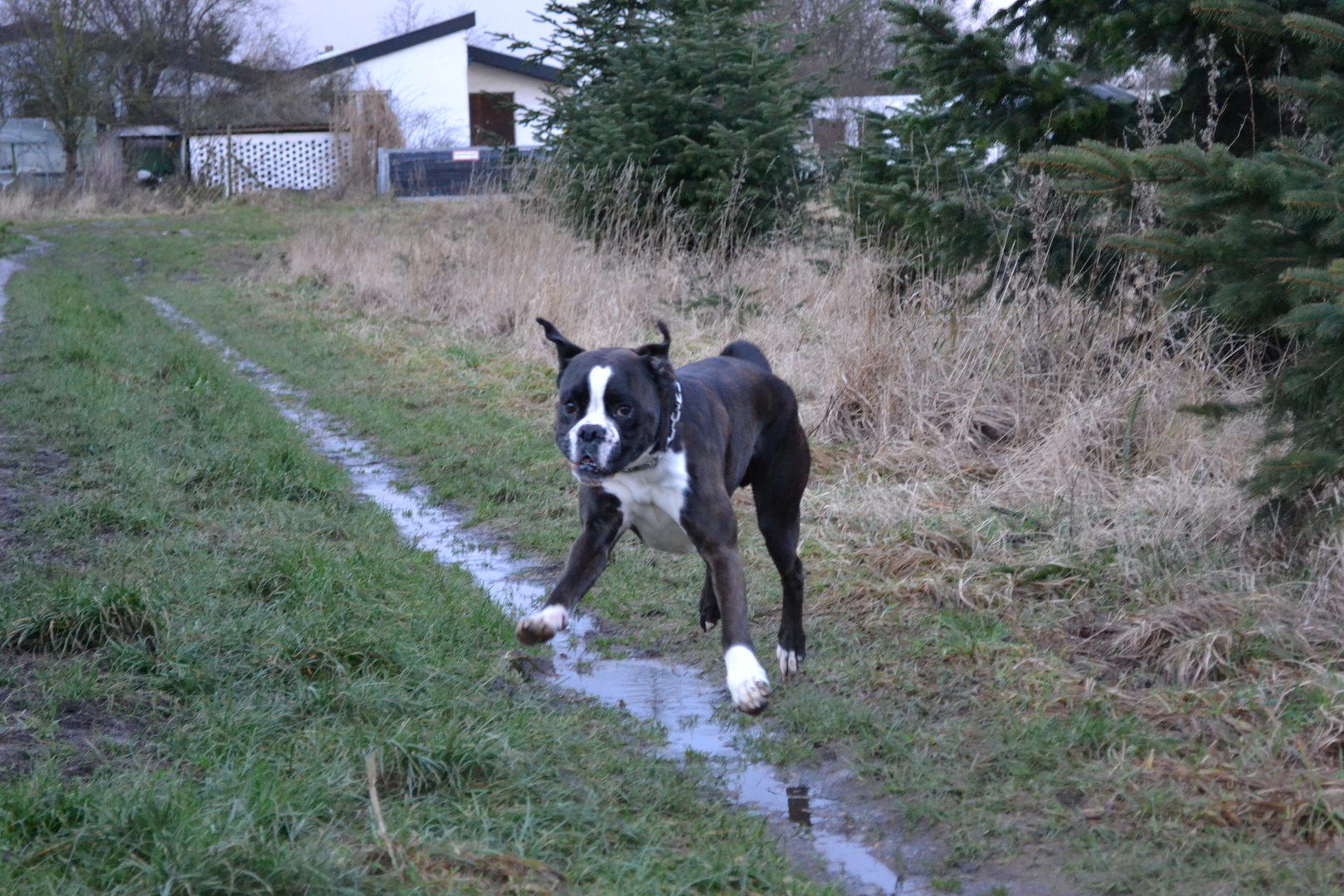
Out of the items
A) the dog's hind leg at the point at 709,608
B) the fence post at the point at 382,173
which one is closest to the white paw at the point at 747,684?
the dog's hind leg at the point at 709,608

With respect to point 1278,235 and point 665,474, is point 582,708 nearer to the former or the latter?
point 665,474

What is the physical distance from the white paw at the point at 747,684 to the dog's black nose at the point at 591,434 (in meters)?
0.75

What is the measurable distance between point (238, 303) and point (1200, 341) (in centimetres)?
1293

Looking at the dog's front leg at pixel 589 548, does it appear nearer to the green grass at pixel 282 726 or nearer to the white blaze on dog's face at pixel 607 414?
the white blaze on dog's face at pixel 607 414

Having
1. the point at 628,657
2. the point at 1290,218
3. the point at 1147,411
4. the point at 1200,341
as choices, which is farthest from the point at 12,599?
the point at 1200,341

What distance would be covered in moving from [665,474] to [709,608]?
950 millimetres

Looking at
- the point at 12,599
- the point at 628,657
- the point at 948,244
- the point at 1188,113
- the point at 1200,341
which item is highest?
the point at 1188,113

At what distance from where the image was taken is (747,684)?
11.6 feet

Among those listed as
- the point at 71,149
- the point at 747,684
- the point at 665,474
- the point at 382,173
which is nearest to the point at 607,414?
the point at 665,474

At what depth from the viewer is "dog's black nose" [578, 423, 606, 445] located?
144 inches

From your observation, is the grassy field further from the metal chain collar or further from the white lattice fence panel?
the white lattice fence panel

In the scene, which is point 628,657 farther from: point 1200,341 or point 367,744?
point 1200,341

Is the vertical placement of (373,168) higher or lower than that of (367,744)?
higher

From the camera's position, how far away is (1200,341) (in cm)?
631
